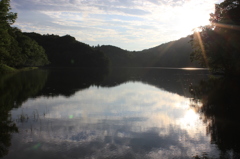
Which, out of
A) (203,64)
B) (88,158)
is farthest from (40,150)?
(203,64)

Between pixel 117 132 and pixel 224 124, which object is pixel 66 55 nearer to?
pixel 117 132

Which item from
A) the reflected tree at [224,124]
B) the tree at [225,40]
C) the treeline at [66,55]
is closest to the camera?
the reflected tree at [224,124]

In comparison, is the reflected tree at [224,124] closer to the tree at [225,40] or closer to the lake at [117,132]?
the lake at [117,132]

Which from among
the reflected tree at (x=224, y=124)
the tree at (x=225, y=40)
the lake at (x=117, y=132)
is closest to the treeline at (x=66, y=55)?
the tree at (x=225, y=40)

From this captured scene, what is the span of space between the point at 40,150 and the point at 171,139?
21.8 feet

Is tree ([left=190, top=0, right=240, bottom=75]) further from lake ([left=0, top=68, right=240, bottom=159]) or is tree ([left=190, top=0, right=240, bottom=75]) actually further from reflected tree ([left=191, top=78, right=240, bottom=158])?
lake ([left=0, top=68, right=240, bottom=159])

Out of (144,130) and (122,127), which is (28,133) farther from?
(144,130)

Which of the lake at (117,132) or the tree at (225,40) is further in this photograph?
the tree at (225,40)

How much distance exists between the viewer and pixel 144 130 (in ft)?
42.6

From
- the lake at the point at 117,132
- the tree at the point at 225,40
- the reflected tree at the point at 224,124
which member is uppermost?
the tree at the point at 225,40

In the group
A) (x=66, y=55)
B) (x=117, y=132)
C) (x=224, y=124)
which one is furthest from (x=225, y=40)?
(x=66, y=55)

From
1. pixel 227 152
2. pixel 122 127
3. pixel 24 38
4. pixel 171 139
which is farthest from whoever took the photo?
pixel 24 38

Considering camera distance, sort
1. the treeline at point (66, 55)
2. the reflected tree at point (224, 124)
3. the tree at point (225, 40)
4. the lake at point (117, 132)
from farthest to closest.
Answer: the treeline at point (66, 55) → the tree at point (225, 40) → the reflected tree at point (224, 124) → the lake at point (117, 132)

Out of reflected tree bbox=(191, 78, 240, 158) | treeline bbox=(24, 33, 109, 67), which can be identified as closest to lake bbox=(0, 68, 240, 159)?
reflected tree bbox=(191, 78, 240, 158)
